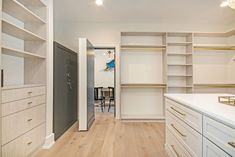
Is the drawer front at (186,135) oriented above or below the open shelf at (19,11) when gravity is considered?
below

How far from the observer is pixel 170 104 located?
2.51 metres

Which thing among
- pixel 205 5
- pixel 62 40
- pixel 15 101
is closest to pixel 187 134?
pixel 15 101

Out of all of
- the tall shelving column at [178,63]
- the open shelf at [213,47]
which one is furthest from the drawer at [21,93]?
the open shelf at [213,47]

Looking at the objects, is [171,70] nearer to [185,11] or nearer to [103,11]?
[185,11]

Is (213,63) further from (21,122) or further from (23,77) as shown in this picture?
(21,122)

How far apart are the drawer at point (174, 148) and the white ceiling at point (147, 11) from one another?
270 cm

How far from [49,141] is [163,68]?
11.1 ft

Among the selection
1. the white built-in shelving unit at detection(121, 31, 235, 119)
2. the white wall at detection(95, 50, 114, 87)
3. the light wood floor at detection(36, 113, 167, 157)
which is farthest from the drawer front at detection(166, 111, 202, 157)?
the white wall at detection(95, 50, 114, 87)

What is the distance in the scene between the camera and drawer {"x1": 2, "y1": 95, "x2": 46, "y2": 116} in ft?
6.37

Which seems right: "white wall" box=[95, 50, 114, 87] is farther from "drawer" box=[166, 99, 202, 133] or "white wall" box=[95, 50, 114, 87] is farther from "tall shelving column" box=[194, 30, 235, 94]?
"drawer" box=[166, 99, 202, 133]

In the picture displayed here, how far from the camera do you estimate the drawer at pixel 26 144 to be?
6.56 feet

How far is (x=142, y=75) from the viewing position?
204 inches

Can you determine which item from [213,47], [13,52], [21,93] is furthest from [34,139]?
[213,47]

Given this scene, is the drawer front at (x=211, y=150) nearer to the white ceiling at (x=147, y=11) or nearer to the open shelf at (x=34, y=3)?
the open shelf at (x=34, y=3)
